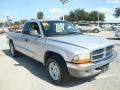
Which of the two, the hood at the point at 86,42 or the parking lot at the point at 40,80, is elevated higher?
the hood at the point at 86,42

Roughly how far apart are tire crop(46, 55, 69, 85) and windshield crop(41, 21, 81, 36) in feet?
3.51

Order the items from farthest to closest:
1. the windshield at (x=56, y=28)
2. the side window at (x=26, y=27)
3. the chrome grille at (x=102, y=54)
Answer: the side window at (x=26, y=27) → the windshield at (x=56, y=28) → the chrome grille at (x=102, y=54)

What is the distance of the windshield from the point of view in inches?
274

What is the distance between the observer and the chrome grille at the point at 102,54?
5.52 metres

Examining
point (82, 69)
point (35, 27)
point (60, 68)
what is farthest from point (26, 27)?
point (82, 69)

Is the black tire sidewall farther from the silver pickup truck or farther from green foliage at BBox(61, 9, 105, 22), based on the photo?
green foliage at BBox(61, 9, 105, 22)

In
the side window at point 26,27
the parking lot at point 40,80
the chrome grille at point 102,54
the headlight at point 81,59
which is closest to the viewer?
the headlight at point 81,59

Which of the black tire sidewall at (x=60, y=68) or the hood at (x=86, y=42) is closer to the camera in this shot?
the hood at (x=86, y=42)

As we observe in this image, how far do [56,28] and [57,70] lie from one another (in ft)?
5.56

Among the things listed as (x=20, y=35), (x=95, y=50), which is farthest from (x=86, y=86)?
(x=20, y=35)

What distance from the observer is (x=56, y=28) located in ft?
23.6

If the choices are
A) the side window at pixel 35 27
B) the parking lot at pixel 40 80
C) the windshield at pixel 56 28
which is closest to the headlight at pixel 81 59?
the parking lot at pixel 40 80

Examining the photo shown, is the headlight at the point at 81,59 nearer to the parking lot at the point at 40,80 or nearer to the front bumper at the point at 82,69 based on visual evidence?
the front bumper at the point at 82,69

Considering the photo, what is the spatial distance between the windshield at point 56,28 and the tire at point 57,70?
1.07 m
